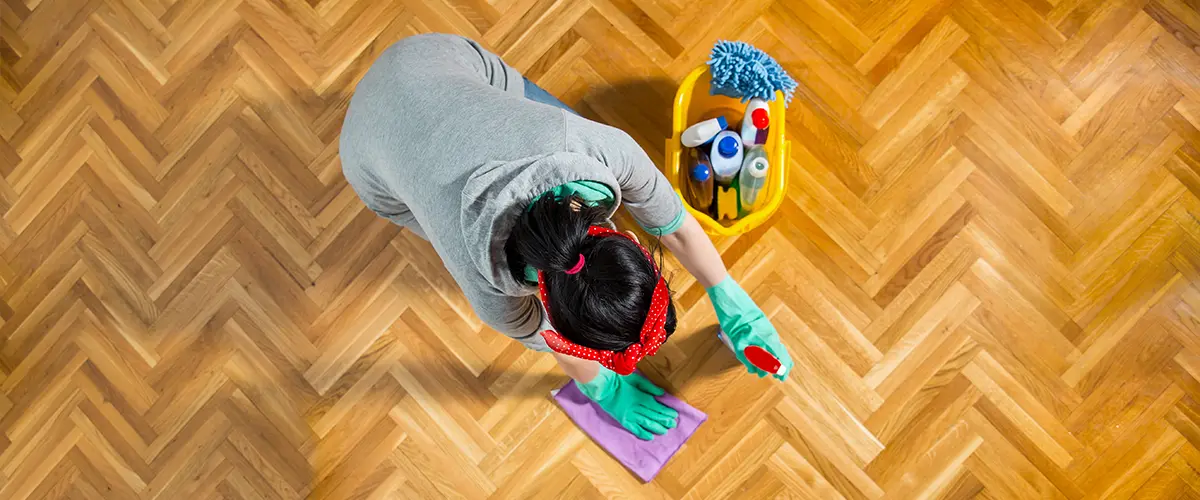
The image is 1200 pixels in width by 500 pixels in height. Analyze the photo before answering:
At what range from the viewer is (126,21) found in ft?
5.94

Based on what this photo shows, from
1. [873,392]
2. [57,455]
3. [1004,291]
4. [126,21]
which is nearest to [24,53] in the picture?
[126,21]

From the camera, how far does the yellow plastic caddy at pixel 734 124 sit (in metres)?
1.49

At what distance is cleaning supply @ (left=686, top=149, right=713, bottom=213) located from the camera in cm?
148

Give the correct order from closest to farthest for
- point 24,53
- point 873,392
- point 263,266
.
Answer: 1. point 873,392
2. point 263,266
3. point 24,53

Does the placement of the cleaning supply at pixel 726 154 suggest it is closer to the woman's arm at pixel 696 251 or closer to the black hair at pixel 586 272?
the woman's arm at pixel 696 251

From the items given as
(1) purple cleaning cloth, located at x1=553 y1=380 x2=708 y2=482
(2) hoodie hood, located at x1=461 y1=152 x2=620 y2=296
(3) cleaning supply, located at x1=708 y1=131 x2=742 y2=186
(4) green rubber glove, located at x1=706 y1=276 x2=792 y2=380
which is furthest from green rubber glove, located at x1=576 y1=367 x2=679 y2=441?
(2) hoodie hood, located at x1=461 y1=152 x2=620 y2=296

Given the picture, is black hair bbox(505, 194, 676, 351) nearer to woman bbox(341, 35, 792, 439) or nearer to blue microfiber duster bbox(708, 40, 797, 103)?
woman bbox(341, 35, 792, 439)

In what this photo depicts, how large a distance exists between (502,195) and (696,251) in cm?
62

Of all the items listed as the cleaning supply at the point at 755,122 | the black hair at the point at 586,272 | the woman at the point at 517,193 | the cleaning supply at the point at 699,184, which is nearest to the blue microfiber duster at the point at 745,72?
the cleaning supply at the point at 755,122

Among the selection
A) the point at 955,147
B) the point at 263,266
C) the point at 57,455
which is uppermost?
the point at 263,266

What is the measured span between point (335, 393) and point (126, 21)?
1.06 meters

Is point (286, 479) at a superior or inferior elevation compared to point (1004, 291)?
superior

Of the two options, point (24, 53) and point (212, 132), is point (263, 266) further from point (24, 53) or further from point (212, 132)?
point (24, 53)

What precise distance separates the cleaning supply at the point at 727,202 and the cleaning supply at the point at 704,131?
0.11 metres
